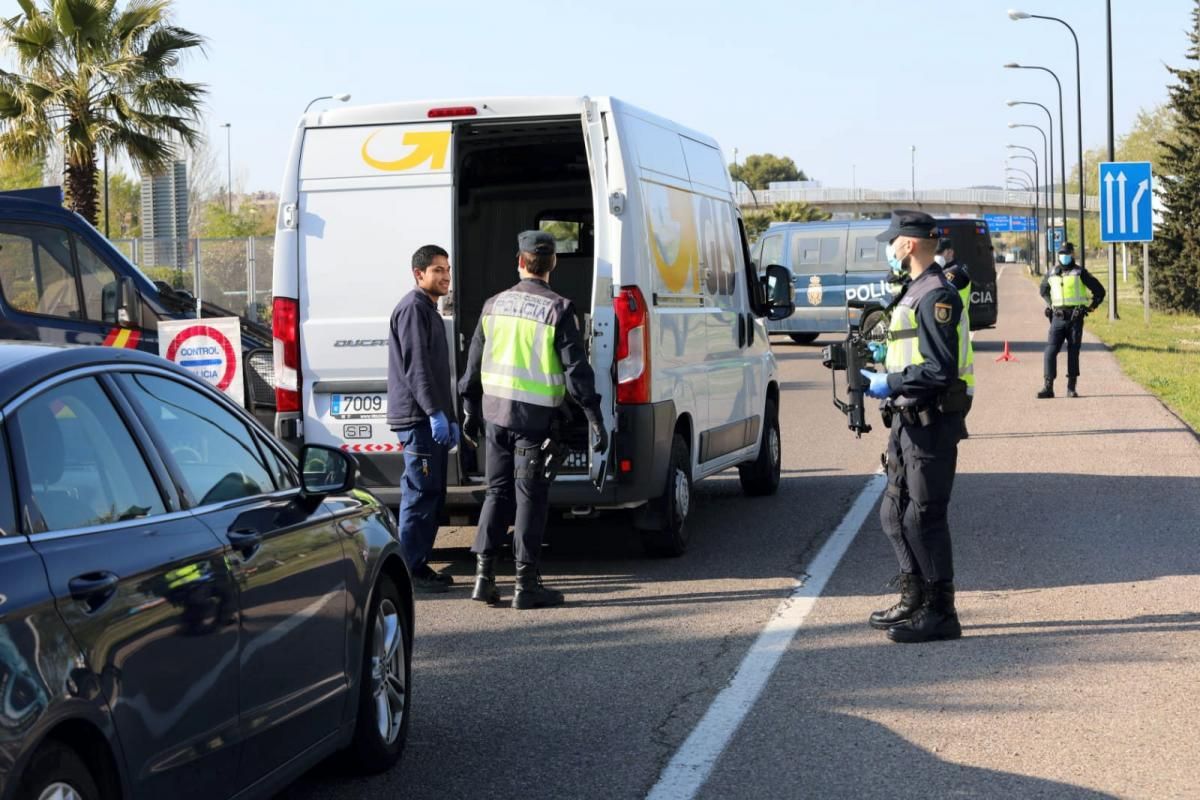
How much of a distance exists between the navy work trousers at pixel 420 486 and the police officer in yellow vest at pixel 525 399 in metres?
0.28

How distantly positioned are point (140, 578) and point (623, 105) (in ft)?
18.8

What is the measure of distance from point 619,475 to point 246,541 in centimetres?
466

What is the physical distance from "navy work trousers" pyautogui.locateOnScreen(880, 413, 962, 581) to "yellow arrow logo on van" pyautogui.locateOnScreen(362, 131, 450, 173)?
9.96 feet

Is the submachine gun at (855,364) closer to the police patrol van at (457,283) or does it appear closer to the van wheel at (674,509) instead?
the police patrol van at (457,283)

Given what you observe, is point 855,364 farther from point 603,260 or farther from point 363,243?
point 363,243

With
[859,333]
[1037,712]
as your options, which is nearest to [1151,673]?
[1037,712]

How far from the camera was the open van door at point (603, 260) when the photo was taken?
881 cm

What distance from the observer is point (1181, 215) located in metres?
54.6

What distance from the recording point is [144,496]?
4105mm

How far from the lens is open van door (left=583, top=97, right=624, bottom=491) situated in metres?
8.81

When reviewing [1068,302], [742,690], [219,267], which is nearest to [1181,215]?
[219,267]

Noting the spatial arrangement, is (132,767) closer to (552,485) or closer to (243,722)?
(243,722)

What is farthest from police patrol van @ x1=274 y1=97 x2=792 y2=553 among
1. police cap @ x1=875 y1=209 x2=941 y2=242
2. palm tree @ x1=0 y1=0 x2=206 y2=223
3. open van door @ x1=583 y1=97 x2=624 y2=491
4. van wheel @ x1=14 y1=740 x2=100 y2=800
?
palm tree @ x1=0 y1=0 x2=206 y2=223

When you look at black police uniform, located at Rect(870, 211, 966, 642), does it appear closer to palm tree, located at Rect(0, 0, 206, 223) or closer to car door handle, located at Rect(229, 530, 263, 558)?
car door handle, located at Rect(229, 530, 263, 558)
